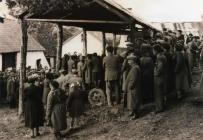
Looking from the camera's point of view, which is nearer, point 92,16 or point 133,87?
point 133,87

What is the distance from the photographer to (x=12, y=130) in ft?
54.4

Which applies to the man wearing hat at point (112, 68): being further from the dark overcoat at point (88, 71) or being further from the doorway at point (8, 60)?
the doorway at point (8, 60)

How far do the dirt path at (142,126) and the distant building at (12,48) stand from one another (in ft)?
60.4

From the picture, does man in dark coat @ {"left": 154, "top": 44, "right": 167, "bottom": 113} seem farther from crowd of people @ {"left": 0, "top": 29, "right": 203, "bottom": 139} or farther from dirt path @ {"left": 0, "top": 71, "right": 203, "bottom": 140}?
dirt path @ {"left": 0, "top": 71, "right": 203, "bottom": 140}

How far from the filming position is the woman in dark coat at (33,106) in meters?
15.2

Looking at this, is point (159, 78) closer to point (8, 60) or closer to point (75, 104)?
point (75, 104)

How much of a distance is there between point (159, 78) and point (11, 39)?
23.7 m

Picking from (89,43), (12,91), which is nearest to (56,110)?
(12,91)

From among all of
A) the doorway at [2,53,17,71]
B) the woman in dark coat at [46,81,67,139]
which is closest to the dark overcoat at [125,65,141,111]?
the woman in dark coat at [46,81,67,139]

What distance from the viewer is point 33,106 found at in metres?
15.4

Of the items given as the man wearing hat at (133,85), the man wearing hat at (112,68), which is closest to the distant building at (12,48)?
the man wearing hat at (112,68)

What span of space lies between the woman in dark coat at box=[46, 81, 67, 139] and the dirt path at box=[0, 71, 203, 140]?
0.46 m

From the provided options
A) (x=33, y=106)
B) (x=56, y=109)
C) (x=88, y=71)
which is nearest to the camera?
(x=56, y=109)


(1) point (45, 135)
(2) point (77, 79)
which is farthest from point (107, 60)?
(1) point (45, 135)
